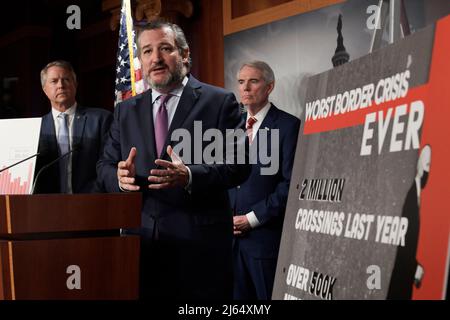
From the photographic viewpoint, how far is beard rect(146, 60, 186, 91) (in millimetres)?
2727

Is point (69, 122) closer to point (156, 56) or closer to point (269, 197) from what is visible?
point (269, 197)

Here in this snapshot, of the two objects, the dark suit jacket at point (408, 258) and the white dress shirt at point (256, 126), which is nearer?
the dark suit jacket at point (408, 258)

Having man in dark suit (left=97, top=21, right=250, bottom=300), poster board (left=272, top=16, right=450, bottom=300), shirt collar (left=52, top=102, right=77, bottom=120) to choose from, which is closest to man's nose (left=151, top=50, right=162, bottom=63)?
man in dark suit (left=97, top=21, right=250, bottom=300)

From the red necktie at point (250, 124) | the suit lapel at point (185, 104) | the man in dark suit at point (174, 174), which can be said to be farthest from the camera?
the red necktie at point (250, 124)

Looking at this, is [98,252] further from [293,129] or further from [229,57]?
[229,57]

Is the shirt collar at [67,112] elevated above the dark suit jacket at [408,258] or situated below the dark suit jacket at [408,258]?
above

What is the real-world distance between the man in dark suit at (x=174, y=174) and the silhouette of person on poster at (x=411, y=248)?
1251 millimetres

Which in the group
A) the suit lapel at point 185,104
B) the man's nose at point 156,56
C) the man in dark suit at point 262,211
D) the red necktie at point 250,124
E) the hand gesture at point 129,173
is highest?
the man's nose at point 156,56

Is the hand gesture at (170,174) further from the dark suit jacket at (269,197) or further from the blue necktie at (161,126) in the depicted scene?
the dark suit jacket at (269,197)

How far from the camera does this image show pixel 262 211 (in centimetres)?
359

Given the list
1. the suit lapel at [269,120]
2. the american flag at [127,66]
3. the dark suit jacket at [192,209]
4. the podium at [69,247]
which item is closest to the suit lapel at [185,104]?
the dark suit jacket at [192,209]

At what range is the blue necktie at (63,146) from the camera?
3796 millimetres

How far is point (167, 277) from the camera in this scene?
99.7 inches

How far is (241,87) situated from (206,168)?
1.59m
